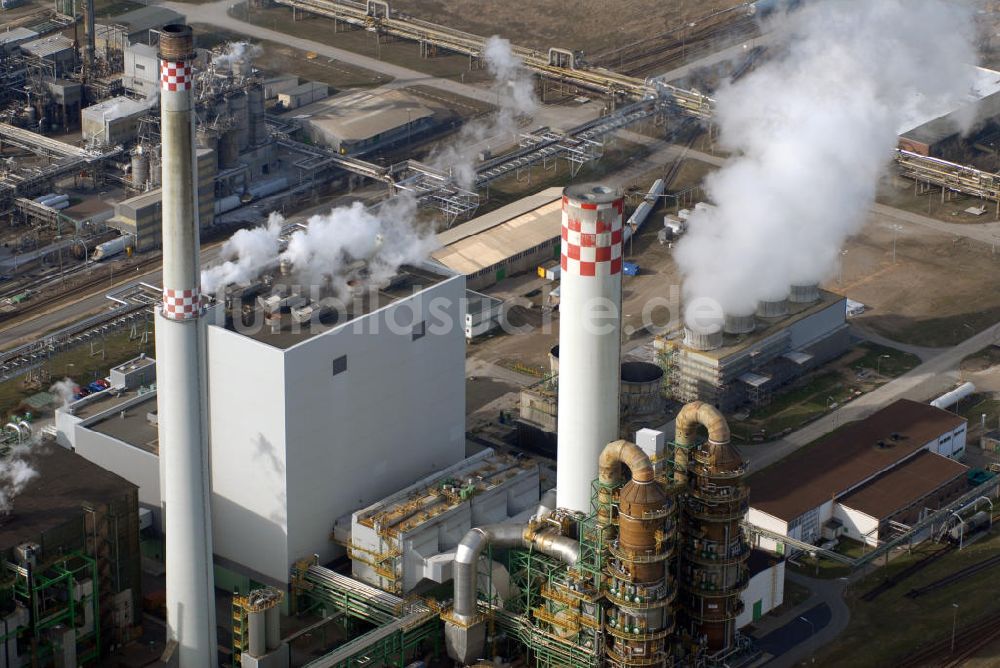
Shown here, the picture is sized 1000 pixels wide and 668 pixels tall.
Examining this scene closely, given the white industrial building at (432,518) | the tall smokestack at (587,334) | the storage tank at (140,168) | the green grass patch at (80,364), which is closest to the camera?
the tall smokestack at (587,334)

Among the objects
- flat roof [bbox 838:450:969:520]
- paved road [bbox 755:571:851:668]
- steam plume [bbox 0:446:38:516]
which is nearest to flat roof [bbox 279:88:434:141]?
flat roof [bbox 838:450:969:520]

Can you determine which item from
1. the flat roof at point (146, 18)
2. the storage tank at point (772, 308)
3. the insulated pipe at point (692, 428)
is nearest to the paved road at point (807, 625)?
the insulated pipe at point (692, 428)

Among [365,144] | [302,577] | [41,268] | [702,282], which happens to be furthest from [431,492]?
[365,144]

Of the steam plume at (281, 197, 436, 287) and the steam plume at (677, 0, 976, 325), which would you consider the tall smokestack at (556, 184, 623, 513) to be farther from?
the steam plume at (677, 0, 976, 325)

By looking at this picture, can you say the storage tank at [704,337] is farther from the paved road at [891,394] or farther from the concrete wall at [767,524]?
the concrete wall at [767,524]

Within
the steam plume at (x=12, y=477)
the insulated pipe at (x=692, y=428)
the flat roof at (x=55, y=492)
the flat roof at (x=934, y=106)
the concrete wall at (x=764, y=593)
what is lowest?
the concrete wall at (x=764, y=593)

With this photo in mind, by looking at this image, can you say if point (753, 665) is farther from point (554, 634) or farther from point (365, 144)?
point (365, 144)

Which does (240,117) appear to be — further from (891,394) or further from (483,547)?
(483,547)

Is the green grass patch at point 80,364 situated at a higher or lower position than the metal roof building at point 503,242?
lower
